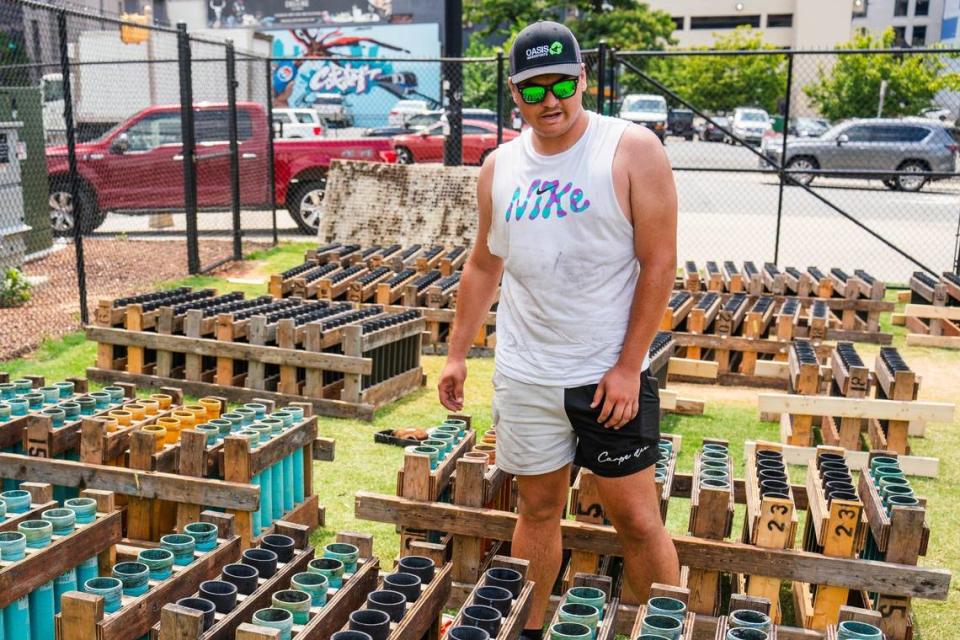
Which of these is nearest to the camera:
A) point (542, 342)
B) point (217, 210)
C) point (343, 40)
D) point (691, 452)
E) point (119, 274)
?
point (542, 342)

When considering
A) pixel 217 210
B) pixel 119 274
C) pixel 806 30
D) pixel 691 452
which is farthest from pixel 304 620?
pixel 806 30

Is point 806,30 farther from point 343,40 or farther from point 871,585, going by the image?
point 871,585

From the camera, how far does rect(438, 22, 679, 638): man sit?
10.5 feet

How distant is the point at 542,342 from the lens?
11.1 ft

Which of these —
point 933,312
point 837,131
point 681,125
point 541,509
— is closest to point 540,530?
point 541,509

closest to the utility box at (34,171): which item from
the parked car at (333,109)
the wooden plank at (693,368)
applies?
the wooden plank at (693,368)

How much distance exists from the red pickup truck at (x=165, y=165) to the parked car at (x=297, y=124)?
3385 mm

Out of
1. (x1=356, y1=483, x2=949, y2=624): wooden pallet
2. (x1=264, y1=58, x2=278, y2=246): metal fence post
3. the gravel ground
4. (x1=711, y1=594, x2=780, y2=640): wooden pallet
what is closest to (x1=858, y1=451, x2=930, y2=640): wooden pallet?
(x1=356, y1=483, x2=949, y2=624): wooden pallet

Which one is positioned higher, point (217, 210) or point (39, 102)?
point (39, 102)

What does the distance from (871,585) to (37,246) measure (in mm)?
11123

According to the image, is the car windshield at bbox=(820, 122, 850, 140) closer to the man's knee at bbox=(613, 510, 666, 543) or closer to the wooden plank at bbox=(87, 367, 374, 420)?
the wooden plank at bbox=(87, 367, 374, 420)

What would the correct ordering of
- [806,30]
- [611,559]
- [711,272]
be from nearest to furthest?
1. [611,559]
2. [711,272]
3. [806,30]

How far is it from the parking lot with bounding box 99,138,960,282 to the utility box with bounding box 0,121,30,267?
4.27 metres

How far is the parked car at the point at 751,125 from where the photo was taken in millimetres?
39219
